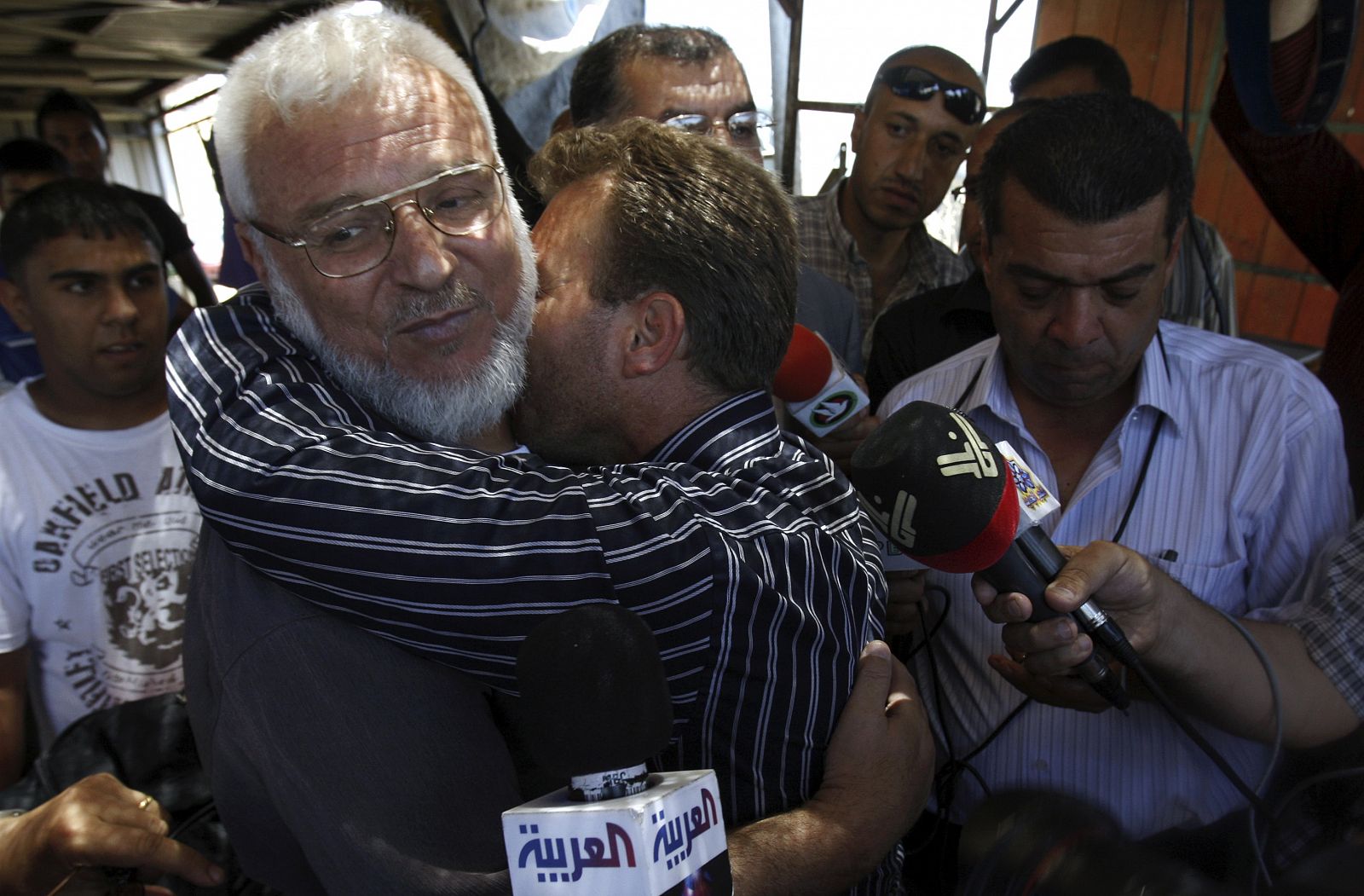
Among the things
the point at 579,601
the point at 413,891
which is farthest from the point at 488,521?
the point at 413,891

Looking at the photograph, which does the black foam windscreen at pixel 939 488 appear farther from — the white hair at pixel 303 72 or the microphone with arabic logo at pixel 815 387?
the white hair at pixel 303 72

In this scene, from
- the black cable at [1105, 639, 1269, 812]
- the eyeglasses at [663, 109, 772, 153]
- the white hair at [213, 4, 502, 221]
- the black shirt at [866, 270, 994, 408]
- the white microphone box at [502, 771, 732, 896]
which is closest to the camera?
the white microphone box at [502, 771, 732, 896]

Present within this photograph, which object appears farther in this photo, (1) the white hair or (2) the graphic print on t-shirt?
(2) the graphic print on t-shirt

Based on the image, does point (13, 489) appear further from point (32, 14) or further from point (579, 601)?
point (32, 14)

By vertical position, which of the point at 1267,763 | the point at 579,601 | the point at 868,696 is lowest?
the point at 1267,763

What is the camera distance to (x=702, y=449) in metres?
1.47

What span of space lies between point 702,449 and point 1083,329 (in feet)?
3.29

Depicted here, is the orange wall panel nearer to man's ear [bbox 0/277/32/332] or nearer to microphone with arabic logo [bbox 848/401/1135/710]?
microphone with arabic logo [bbox 848/401/1135/710]

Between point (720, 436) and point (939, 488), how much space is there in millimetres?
355

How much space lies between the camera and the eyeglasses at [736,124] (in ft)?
9.01

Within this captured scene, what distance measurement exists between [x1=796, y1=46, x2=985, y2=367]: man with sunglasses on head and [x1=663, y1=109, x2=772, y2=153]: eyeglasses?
2.54 feet

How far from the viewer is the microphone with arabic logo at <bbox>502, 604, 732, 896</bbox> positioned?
0.75m

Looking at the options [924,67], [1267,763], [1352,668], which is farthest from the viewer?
[924,67]

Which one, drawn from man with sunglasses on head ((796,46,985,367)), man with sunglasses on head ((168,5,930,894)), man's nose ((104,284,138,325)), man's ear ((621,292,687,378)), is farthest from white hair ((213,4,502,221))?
man with sunglasses on head ((796,46,985,367))
